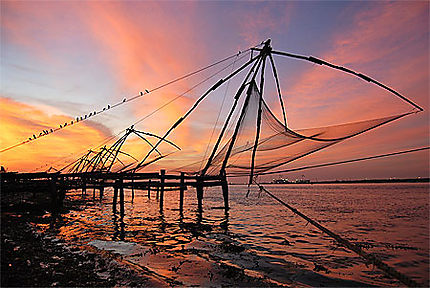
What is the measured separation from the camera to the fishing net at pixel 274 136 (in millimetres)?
8367

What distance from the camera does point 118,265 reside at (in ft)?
18.3

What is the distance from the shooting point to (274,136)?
9.62 m

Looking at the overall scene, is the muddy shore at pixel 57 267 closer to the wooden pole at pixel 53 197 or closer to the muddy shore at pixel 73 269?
the muddy shore at pixel 73 269

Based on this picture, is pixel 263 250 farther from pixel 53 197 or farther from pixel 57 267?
pixel 53 197

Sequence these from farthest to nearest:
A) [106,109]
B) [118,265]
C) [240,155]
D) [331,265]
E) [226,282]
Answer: [106,109], [240,155], [331,265], [118,265], [226,282]

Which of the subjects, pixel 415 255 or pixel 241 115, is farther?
pixel 241 115

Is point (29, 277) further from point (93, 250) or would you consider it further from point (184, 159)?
point (184, 159)

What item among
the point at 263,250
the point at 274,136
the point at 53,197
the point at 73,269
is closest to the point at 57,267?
the point at 73,269

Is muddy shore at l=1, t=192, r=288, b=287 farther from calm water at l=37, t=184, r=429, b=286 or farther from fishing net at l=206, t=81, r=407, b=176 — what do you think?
fishing net at l=206, t=81, r=407, b=176

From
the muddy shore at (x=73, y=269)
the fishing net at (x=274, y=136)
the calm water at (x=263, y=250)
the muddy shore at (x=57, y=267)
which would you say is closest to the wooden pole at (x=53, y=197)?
the calm water at (x=263, y=250)

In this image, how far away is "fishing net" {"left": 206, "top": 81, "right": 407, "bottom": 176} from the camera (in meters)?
8.37

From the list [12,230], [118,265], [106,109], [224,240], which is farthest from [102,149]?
[118,265]

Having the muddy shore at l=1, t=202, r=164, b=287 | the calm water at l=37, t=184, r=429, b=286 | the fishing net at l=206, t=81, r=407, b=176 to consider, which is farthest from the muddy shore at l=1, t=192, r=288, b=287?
the fishing net at l=206, t=81, r=407, b=176

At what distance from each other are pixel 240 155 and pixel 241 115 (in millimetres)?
2476
